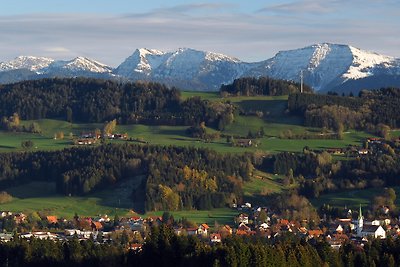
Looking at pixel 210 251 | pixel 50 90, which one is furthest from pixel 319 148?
pixel 210 251

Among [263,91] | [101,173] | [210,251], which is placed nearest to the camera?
[210,251]

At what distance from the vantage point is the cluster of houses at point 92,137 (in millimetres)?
143625

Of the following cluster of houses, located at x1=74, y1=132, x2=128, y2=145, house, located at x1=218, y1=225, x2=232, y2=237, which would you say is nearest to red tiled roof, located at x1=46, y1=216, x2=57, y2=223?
house, located at x1=218, y1=225, x2=232, y2=237

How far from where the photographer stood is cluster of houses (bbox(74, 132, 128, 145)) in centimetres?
14362

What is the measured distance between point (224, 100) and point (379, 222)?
66754 millimetres

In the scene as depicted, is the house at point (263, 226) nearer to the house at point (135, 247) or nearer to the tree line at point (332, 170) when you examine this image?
the tree line at point (332, 170)

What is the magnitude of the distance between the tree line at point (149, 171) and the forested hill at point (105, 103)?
24908 millimetres

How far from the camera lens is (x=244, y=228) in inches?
3856

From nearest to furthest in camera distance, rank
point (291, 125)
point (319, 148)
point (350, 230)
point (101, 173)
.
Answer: point (350, 230)
point (101, 173)
point (319, 148)
point (291, 125)

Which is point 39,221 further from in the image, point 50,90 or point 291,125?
point 50,90

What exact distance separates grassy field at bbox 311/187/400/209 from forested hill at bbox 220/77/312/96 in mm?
56945

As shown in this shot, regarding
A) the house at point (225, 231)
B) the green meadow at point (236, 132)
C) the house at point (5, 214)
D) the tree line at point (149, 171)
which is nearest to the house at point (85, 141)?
the green meadow at point (236, 132)

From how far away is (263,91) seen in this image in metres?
174

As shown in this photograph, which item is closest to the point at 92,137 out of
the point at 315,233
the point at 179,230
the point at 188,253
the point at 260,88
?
the point at 260,88
